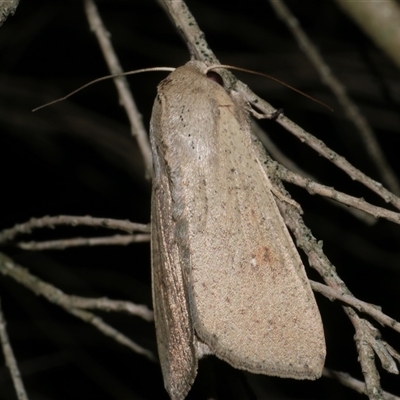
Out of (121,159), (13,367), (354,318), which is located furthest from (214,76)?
(121,159)

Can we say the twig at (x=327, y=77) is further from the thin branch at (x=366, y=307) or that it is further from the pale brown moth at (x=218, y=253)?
the thin branch at (x=366, y=307)

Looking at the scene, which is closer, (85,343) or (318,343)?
(318,343)

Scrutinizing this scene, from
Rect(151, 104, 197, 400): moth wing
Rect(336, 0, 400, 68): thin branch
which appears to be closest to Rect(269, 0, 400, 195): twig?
Rect(336, 0, 400, 68): thin branch

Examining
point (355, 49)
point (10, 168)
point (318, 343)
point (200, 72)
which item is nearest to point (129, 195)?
point (10, 168)

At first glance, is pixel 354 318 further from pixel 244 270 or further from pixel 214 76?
pixel 214 76

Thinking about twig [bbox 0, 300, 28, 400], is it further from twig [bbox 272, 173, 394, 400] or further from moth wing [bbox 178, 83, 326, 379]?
twig [bbox 272, 173, 394, 400]

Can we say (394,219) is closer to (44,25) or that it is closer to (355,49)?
(355,49)

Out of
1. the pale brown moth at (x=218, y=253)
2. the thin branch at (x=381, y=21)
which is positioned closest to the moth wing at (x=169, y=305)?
the pale brown moth at (x=218, y=253)
